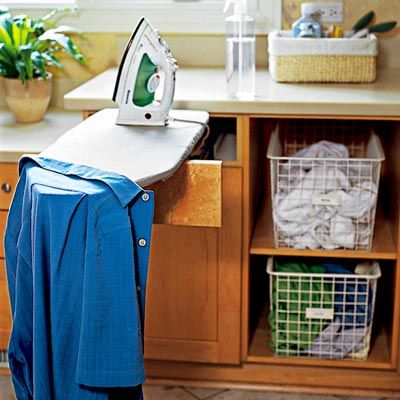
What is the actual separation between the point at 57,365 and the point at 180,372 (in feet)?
3.39

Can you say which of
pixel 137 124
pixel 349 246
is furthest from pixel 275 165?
pixel 137 124

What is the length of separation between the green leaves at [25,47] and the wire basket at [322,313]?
1017 millimetres

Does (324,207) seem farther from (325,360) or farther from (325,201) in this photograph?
(325,360)

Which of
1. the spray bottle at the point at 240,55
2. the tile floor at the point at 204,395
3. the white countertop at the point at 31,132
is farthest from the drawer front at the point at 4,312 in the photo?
the spray bottle at the point at 240,55

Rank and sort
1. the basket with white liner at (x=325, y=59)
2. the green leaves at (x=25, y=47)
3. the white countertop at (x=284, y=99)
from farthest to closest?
the green leaves at (x=25, y=47) < the basket with white liner at (x=325, y=59) < the white countertop at (x=284, y=99)

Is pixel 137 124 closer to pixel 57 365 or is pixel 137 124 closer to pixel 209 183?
pixel 209 183

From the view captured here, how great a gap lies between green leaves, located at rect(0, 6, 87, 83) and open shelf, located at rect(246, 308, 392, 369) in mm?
1151

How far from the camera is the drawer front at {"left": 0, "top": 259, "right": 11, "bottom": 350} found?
283 cm

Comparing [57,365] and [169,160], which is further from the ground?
[169,160]

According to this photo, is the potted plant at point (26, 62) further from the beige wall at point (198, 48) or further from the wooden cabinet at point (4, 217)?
the wooden cabinet at point (4, 217)

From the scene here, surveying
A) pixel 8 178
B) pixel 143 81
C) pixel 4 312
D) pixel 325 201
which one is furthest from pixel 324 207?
pixel 4 312

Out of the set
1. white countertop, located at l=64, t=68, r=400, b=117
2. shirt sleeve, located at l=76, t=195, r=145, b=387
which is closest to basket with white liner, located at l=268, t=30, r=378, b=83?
white countertop, located at l=64, t=68, r=400, b=117

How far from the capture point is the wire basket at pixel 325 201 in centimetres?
261

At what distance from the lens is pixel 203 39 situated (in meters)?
3.16
